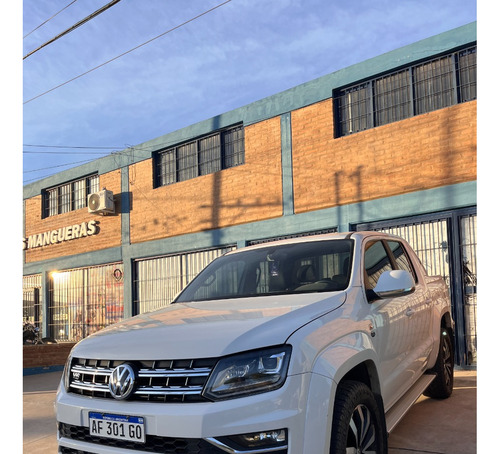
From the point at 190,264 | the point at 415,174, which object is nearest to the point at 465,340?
the point at 415,174

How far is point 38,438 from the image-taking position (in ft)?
18.5

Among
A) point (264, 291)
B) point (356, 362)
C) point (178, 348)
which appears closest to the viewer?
point (178, 348)

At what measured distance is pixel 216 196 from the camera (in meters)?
14.0

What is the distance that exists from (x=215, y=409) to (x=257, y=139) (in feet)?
36.1

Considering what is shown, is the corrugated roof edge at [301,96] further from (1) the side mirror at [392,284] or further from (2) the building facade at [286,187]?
(1) the side mirror at [392,284]

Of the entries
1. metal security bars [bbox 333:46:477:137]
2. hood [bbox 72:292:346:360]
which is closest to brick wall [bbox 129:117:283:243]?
metal security bars [bbox 333:46:477:137]

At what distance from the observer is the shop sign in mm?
17734

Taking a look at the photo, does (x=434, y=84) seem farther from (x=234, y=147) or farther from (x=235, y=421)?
(x=235, y=421)

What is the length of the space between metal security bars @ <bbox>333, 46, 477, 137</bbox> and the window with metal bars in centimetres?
970

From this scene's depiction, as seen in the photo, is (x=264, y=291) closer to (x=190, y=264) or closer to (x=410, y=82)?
(x=410, y=82)

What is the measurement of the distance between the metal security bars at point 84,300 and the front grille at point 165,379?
546 inches

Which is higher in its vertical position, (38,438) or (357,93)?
(357,93)

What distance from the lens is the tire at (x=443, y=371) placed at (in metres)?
5.71

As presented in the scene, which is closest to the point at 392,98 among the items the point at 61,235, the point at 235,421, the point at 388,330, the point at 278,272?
the point at 278,272
